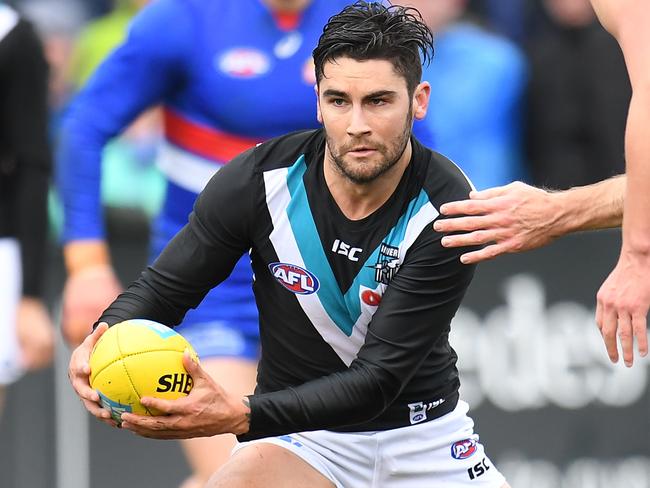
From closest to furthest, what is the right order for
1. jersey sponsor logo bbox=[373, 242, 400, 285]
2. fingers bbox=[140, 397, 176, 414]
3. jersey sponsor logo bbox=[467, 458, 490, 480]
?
fingers bbox=[140, 397, 176, 414], jersey sponsor logo bbox=[373, 242, 400, 285], jersey sponsor logo bbox=[467, 458, 490, 480]

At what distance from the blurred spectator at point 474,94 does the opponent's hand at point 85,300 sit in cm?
243

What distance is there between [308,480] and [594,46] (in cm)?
427

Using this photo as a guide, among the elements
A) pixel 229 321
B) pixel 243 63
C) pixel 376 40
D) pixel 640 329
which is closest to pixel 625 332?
pixel 640 329

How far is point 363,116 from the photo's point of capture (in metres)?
4.74

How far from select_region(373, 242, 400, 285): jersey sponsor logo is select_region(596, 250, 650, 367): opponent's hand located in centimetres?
66

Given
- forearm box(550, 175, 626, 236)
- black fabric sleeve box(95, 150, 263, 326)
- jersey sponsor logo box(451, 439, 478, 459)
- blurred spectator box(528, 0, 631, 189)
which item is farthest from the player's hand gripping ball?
blurred spectator box(528, 0, 631, 189)

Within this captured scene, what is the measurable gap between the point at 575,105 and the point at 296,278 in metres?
3.92

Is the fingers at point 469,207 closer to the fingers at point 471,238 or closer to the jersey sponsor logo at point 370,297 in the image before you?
the fingers at point 471,238

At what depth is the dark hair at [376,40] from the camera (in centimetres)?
484

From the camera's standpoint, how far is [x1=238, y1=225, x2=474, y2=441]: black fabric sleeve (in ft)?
15.1

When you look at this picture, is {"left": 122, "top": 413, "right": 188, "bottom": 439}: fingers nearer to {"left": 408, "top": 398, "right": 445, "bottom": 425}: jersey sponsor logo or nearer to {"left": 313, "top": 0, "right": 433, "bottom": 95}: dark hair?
{"left": 408, "top": 398, "right": 445, "bottom": 425}: jersey sponsor logo

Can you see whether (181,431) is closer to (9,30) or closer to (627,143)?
(627,143)

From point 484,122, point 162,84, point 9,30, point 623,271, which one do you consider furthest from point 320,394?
point 484,122

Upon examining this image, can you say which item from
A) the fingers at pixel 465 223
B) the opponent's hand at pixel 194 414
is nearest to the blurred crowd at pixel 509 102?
the fingers at pixel 465 223
